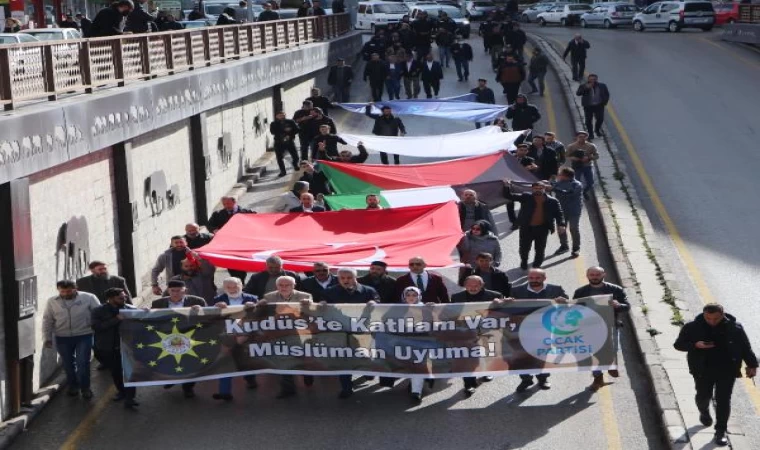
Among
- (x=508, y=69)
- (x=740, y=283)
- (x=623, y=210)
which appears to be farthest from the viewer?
(x=508, y=69)

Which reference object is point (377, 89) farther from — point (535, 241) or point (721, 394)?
point (721, 394)

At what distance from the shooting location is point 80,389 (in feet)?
47.2

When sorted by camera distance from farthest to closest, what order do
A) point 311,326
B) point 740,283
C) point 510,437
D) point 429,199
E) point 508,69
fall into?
point 508,69, point 429,199, point 740,283, point 311,326, point 510,437

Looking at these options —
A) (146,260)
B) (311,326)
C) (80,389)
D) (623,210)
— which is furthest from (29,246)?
(623,210)

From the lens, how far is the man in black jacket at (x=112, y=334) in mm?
13809

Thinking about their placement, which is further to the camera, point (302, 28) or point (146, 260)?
point (302, 28)

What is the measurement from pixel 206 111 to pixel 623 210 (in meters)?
7.80

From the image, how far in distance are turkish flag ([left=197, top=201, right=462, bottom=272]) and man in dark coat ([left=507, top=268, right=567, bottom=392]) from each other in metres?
1.68

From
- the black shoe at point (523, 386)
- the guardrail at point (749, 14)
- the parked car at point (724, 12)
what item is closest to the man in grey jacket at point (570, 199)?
the black shoe at point (523, 386)

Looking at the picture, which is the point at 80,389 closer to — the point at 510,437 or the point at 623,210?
the point at 510,437

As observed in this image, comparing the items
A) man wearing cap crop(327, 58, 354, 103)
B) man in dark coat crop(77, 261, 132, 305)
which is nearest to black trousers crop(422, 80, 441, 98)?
man wearing cap crop(327, 58, 354, 103)

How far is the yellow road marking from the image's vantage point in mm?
12852

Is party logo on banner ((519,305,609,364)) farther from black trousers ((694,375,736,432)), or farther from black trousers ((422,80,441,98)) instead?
black trousers ((422,80,441,98))

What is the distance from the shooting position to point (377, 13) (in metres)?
55.2
